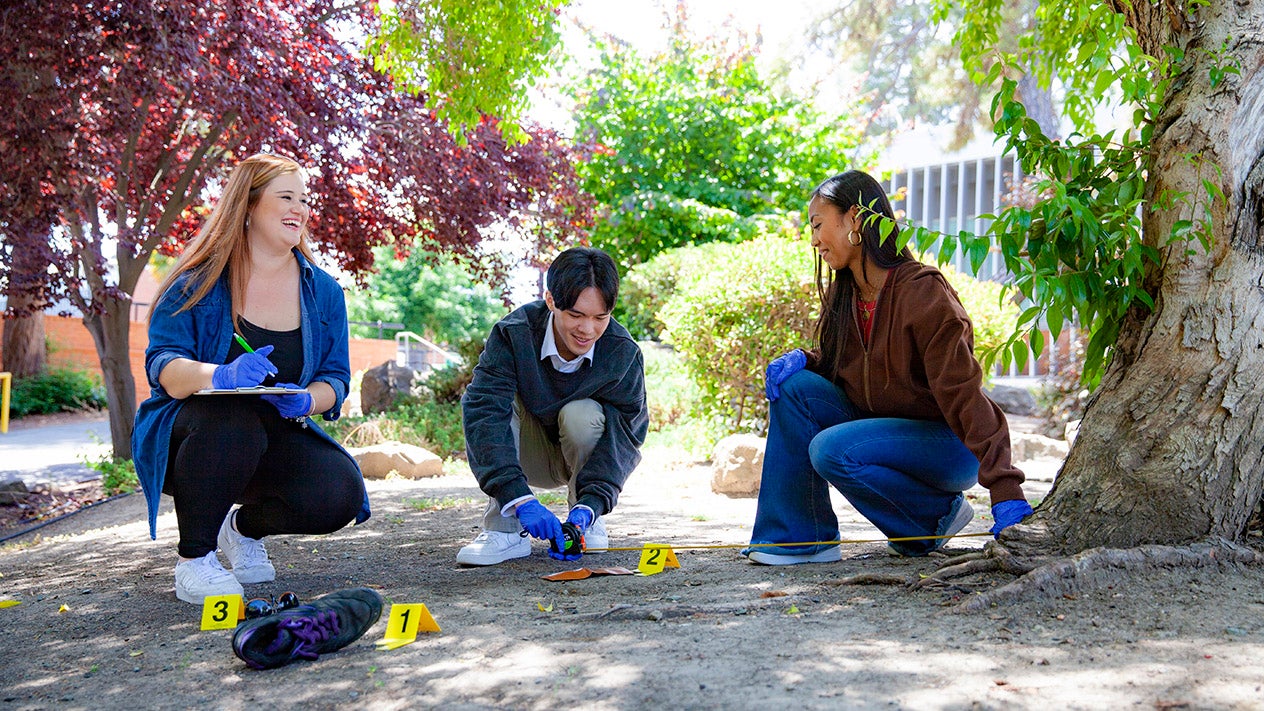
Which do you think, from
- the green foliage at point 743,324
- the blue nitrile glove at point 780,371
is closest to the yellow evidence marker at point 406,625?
the blue nitrile glove at point 780,371

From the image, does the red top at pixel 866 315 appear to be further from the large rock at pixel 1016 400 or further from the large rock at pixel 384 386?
the large rock at pixel 1016 400

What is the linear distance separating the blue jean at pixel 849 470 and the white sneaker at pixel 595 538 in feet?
2.00

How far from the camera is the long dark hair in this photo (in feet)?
10.3

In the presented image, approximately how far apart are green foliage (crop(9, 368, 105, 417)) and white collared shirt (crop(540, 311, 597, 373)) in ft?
43.3

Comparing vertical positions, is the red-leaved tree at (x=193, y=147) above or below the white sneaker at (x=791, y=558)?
above

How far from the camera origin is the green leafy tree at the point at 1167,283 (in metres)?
2.61

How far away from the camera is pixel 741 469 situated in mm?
5711

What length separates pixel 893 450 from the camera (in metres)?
3.10

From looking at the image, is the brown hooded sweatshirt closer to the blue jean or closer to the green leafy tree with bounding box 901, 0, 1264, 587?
the blue jean

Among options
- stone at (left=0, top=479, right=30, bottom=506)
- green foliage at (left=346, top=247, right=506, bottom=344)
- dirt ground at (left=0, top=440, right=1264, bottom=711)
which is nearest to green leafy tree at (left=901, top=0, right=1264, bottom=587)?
dirt ground at (left=0, top=440, right=1264, bottom=711)

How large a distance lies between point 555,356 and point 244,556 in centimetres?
120

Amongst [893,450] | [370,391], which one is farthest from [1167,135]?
[370,391]

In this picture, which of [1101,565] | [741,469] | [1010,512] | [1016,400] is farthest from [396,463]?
[1016,400]

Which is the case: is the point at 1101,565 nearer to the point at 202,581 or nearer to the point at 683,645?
the point at 683,645
